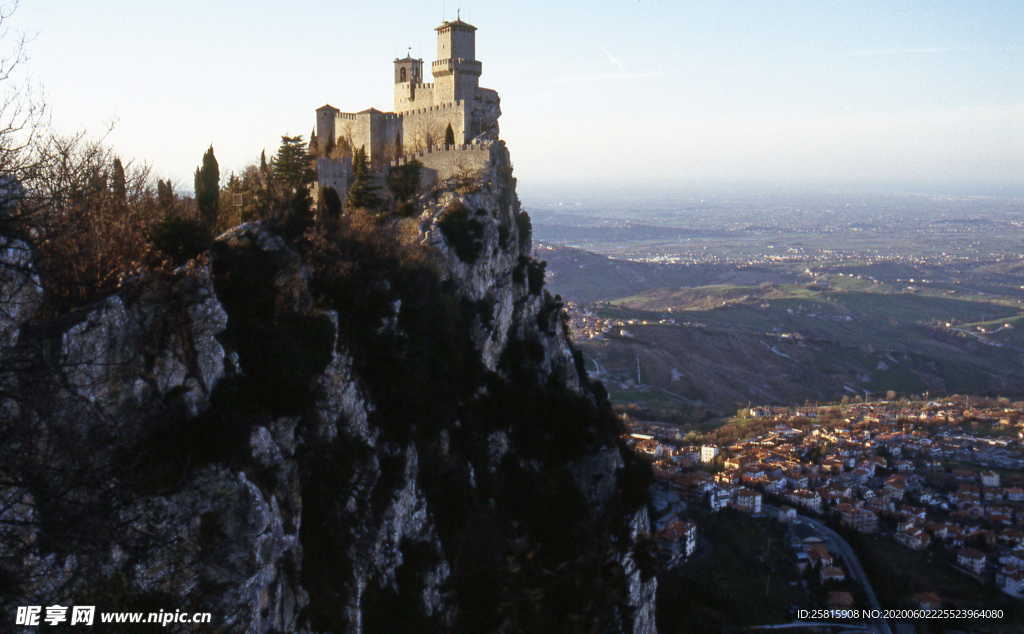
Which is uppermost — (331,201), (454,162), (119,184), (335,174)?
(454,162)

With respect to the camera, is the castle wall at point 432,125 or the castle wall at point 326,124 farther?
the castle wall at point 326,124

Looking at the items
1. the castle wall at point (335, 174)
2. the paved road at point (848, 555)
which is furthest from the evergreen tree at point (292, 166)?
the paved road at point (848, 555)

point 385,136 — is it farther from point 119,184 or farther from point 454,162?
point 119,184

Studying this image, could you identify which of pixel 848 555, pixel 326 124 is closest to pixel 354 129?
pixel 326 124

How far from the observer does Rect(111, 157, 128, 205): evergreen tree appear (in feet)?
65.5

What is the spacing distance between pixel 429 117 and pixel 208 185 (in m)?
12.0

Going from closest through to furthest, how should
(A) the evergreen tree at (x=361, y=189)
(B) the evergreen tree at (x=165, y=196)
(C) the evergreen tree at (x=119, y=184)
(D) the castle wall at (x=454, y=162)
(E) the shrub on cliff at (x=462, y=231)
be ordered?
(C) the evergreen tree at (x=119, y=184) → (B) the evergreen tree at (x=165, y=196) → (E) the shrub on cliff at (x=462, y=231) → (A) the evergreen tree at (x=361, y=189) → (D) the castle wall at (x=454, y=162)

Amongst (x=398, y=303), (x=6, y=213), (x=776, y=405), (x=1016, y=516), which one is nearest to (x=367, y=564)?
(x=398, y=303)

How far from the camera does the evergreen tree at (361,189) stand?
93.1 ft

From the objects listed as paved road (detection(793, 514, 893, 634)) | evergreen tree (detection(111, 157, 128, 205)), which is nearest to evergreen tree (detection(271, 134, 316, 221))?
evergreen tree (detection(111, 157, 128, 205))

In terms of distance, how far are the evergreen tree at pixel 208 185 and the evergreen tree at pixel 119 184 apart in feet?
8.17

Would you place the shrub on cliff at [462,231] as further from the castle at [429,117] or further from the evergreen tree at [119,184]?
the evergreen tree at [119,184]

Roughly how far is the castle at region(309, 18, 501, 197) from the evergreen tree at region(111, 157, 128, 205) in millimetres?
11188

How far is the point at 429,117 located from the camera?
115 feet
